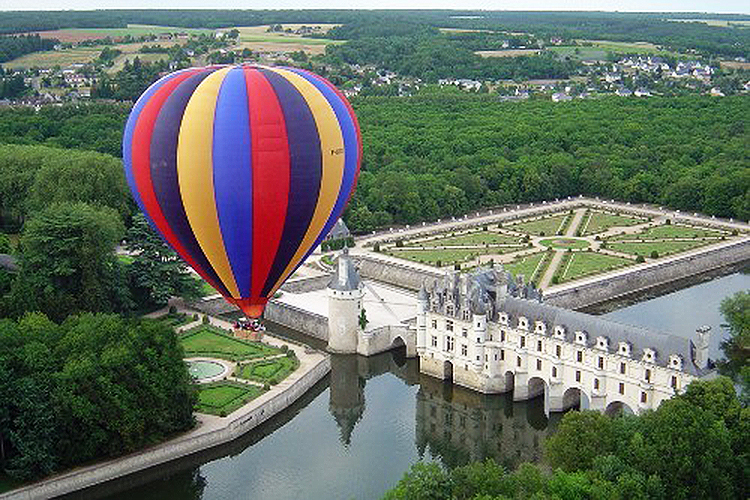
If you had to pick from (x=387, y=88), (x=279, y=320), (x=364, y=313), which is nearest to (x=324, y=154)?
(x=364, y=313)

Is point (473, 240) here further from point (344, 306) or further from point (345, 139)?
point (345, 139)

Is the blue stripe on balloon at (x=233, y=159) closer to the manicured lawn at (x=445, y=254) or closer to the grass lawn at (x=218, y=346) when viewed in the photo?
the grass lawn at (x=218, y=346)

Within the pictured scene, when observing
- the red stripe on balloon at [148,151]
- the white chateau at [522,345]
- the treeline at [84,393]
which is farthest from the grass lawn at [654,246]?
the red stripe on balloon at [148,151]

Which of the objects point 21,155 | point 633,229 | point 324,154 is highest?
point 324,154

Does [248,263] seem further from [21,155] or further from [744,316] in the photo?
[21,155]

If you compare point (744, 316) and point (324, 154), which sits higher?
point (324, 154)

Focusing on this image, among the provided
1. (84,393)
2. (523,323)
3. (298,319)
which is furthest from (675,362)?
(84,393)
